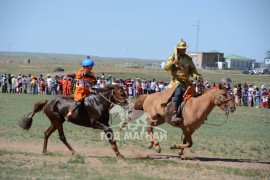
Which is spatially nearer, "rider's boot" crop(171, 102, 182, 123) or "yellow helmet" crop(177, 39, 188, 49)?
"rider's boot" crop(171, 102, 182, 123)

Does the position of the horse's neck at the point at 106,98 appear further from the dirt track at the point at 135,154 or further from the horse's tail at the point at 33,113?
the horse's tail at the point at 33,113

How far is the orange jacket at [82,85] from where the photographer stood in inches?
522

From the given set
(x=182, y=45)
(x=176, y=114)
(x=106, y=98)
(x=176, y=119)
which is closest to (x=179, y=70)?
(x=182, y=45)

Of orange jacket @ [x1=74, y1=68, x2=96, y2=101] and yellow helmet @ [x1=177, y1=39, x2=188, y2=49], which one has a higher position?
yellow helmet @ [x1=177, y1=39, x2=188, y2=49]

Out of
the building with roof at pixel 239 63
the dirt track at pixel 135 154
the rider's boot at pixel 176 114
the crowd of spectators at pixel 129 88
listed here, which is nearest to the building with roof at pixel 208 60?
the building with roof at pixel 239 63

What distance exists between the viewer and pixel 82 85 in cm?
1335

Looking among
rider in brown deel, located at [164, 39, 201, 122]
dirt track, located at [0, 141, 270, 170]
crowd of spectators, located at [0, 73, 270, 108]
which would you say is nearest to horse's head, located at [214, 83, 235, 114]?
rider in brown deel, located at [164, 39, 201, 122]

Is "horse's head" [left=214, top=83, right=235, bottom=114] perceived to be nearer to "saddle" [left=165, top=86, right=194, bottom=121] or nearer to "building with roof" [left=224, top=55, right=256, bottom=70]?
"saddle" [left=165, top=86, right=194, bottom=121]

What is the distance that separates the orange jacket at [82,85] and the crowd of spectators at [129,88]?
1909 cm

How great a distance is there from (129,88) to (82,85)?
25260mm

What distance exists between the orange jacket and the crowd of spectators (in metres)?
19.1

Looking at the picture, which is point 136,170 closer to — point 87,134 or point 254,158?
point 254,158

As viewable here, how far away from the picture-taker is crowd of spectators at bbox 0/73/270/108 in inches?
1374

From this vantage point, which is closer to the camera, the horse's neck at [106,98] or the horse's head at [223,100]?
the horse's neck at [106,98]
